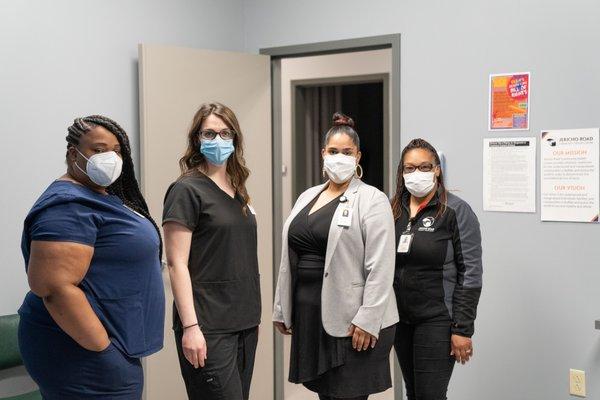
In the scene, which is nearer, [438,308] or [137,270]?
[137,270]

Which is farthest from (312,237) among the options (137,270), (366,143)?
(366,143)

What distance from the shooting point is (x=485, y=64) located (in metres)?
2.89

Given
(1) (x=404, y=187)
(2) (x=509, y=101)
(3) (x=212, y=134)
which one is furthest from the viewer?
(2) (x=509, y=101)

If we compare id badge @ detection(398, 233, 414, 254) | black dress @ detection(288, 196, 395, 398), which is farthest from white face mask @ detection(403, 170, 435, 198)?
black dress @ detection(288, 196, 395, 398)

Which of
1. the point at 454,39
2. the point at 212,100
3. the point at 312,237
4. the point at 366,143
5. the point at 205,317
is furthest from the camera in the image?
the point at 366,143

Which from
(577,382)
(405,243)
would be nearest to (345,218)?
(405,243)

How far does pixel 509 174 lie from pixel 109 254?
1867mm

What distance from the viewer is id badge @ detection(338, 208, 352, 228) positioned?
2131mm

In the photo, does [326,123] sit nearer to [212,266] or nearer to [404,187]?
[404,187]

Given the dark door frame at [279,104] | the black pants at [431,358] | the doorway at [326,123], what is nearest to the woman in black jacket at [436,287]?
the black pants at [431,358]

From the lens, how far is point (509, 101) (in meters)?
2.83

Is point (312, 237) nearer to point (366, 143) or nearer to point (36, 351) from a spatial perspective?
point (36, 351)

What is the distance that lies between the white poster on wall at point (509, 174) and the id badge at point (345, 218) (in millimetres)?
1008

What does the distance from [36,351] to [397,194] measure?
4.51 ft
